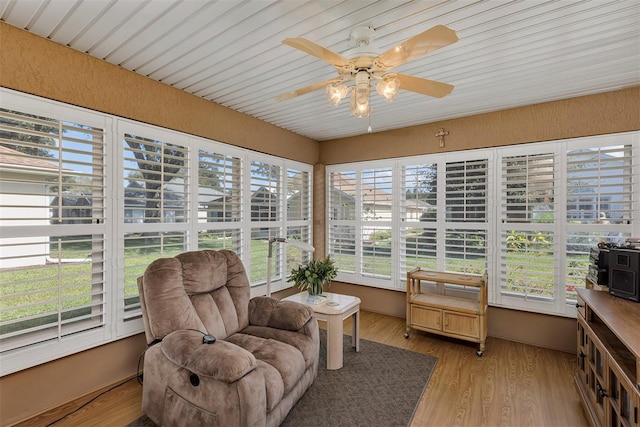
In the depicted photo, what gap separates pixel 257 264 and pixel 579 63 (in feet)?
12.2

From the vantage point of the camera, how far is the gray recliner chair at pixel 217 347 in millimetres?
1664

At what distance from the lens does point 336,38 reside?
205cm

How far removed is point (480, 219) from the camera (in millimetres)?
3588

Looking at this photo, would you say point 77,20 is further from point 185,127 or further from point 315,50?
point 315,50

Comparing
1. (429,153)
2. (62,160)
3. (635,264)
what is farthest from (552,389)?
(62,160)

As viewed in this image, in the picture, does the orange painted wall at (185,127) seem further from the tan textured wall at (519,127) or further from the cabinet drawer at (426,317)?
the cabinet drawer at (426,317)

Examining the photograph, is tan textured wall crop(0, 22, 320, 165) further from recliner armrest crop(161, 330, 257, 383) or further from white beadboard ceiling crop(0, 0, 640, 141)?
recliner armrest crop(161, 330, 257, 383)

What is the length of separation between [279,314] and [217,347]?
0.81 m

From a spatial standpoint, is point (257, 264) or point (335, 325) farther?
point (257, 264)

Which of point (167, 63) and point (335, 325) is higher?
point (167, 63)

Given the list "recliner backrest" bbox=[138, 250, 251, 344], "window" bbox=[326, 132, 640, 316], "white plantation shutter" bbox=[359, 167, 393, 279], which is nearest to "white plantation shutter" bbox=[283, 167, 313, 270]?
"window" bbox=[326, 132, 640, 316]

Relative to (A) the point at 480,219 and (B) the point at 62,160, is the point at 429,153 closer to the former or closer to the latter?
(A) the point at 480,219

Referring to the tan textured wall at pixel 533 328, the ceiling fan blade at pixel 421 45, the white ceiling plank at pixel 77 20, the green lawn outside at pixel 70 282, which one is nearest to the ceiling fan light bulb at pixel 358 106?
the ceiling fan blade at pixel 421 45

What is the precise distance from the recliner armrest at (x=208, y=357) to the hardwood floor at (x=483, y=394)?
2.69ft
